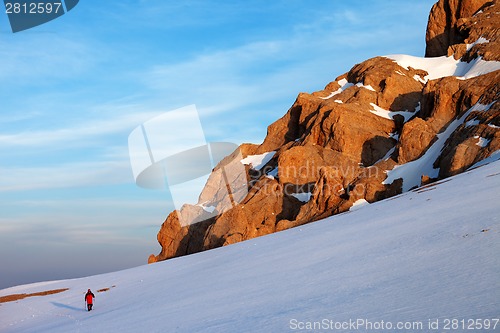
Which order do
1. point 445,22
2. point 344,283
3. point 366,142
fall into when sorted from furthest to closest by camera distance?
point 445,22 → point 366,142 → point 344,283

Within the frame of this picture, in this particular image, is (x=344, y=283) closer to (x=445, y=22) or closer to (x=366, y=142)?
(x=366, y=142)

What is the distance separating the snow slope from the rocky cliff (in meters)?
21.6

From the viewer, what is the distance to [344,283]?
1644cm

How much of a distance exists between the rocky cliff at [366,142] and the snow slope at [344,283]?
21.6 m

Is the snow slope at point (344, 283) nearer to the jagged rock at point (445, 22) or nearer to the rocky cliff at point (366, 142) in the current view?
the rocky cliff at point (366, 142)

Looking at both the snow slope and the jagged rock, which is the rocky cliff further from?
the snow slope

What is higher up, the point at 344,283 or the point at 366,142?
the point at 366,142

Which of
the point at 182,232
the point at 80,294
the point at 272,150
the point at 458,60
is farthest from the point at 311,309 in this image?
the point at 458,60

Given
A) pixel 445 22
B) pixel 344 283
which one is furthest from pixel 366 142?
pixel 344 283

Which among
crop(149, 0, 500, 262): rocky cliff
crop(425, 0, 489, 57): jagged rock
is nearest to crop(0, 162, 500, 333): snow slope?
crop(149, 0, 500, 262): rocky cliff

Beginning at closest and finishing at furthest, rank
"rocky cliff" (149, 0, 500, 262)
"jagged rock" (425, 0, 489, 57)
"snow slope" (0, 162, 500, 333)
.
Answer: "snow slope" (0, 162, 500, 333) < "rocky cliff" (149, 0, 500, 262) < "jagged rock" (425, 0, 489, 57)

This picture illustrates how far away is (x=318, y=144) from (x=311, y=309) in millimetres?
58589

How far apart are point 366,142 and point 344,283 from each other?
2182 inches

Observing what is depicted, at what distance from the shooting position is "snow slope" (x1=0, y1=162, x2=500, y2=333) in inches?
492
